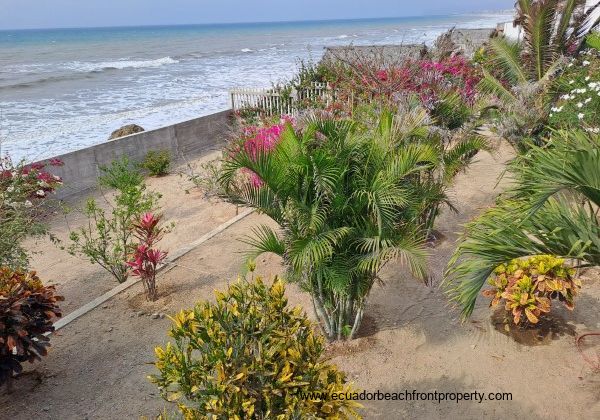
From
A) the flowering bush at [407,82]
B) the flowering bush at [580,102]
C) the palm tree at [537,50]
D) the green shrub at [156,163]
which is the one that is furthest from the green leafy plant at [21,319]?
the green shrub at [156,163]

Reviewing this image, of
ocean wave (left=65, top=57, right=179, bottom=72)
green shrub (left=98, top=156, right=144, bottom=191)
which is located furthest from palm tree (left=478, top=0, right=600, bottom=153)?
ocean wave (left=65, top=57, right=179, bottom=72)

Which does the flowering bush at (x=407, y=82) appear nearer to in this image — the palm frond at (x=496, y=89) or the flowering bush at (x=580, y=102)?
the palm frond at (x=496, y=89)

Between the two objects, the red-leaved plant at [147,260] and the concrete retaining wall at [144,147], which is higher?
the red-leaved plant at [147,260]

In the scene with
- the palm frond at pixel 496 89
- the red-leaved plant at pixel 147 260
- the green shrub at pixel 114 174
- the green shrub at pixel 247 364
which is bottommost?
the green shrub at pixel 114 174

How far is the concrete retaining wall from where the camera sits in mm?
10234

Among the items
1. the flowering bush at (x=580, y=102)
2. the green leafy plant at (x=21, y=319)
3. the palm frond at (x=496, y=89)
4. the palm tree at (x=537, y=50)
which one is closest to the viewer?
the green leafy plant at (x=21, y=319)

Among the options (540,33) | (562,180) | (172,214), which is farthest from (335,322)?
(540,33)

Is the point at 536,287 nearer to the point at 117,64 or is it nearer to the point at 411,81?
the point at 411,81

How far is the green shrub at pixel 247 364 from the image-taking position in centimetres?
236

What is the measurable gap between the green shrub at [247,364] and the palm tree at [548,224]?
1139mm

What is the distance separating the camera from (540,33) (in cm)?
1015

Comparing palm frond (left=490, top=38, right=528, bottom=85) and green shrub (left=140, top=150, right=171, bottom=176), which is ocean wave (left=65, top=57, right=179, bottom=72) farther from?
palm frond (left=490, top=38, right=528, bottom=85)

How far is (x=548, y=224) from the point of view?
119 inches

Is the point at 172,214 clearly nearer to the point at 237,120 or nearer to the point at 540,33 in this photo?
the point at 237,120
